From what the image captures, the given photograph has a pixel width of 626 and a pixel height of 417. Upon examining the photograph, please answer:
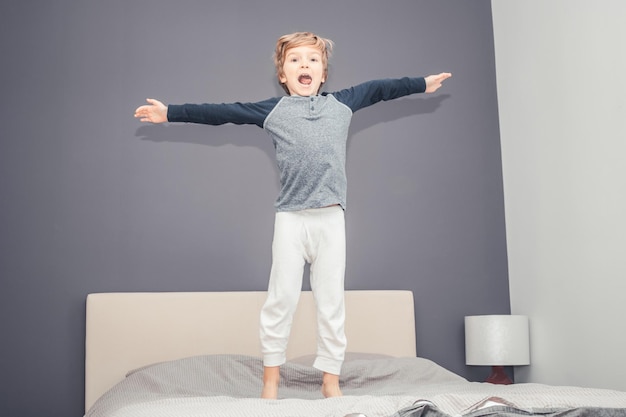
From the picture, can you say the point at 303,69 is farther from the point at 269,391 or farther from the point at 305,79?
the point at 269,391

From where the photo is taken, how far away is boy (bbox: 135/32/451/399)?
2.44 metres

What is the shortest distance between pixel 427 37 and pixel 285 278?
182 centimetres

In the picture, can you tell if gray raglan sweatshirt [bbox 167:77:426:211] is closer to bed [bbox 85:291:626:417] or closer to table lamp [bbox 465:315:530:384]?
bed [bbox 85:291:626:417]

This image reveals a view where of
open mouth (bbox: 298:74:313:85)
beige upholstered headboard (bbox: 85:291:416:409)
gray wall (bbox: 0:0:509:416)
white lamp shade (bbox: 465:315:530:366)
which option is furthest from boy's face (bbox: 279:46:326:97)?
white lamp shade (bbox: 465:315:530:366)

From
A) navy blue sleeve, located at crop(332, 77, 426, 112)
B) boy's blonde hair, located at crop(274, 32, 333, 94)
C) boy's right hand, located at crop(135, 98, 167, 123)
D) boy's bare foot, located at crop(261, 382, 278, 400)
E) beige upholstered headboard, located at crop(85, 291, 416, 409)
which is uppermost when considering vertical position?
boy's blonde hair, located at crop(274, 32, 333, 94)

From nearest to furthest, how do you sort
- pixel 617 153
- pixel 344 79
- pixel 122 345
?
pixel 617 153 < pixel 122 345 < pixel 344 79

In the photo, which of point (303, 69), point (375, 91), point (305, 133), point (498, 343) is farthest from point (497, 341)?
point (303, 69)

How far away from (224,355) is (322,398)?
1.95 ft

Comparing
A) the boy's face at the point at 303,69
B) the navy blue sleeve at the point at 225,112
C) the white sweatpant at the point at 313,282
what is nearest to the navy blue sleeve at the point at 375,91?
the boy's face at the point at 303,69

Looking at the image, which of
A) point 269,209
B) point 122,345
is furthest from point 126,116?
point 122,345

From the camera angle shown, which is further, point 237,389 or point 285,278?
point 237,389

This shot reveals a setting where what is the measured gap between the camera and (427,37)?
375cm

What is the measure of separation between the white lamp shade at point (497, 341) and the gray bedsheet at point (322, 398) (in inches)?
16.5

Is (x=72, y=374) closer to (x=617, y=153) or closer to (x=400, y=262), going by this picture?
(x=400, y=262)
